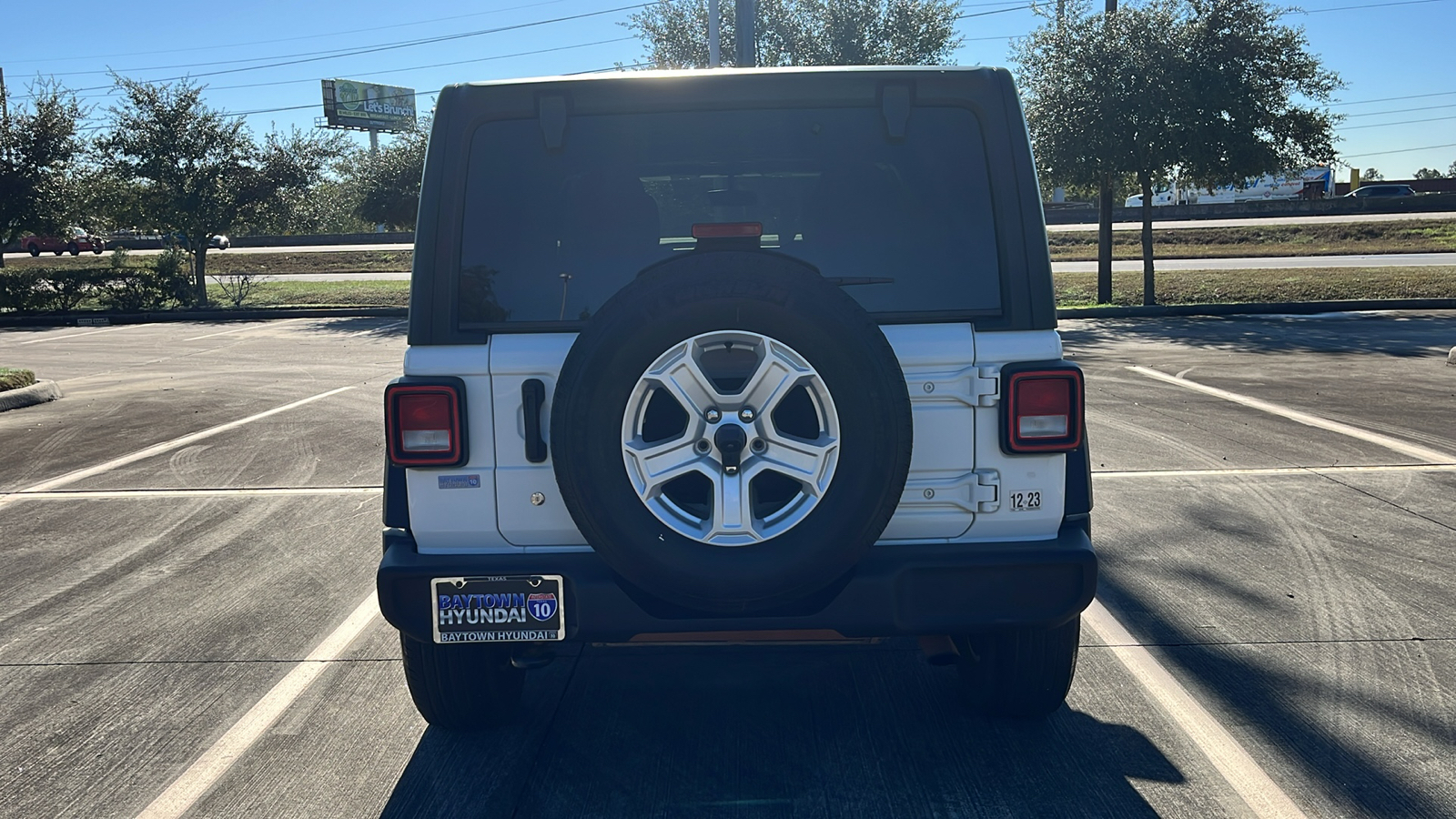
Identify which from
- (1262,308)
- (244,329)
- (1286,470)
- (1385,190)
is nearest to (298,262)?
(244,329)

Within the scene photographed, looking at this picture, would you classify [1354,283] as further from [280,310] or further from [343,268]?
[343,268]

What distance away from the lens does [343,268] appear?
37.6 m

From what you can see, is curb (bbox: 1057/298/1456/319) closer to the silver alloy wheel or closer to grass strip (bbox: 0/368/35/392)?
grass strip (bbox: 0/368/35/392)

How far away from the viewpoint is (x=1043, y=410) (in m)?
3.34

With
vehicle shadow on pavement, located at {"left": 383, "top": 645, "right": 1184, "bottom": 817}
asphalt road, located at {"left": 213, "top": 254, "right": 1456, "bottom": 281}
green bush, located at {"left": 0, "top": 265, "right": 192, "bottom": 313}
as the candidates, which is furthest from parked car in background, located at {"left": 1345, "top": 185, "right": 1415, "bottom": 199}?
vehicle shadow on pavement, located at {"left": 383, "top": 645, "right": 1184, "bottom": 817}

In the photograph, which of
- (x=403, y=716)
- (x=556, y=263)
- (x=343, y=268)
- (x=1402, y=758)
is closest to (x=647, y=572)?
(x=556, y=263)

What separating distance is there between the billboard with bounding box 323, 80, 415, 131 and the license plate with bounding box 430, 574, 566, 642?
8610 cm

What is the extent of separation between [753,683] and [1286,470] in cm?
502

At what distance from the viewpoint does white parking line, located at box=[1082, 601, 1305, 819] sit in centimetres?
338

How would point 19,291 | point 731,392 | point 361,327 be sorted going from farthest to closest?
point 19,291 < point 361,327 < point 731,392

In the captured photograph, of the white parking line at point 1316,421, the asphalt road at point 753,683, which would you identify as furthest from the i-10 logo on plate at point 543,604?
the white parking line at point 1316,421

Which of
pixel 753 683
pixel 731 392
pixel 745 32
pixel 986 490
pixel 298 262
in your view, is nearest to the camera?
pixel 731 392

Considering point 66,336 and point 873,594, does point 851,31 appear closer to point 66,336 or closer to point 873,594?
point 66,336

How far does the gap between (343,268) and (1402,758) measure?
3720 centimetres
